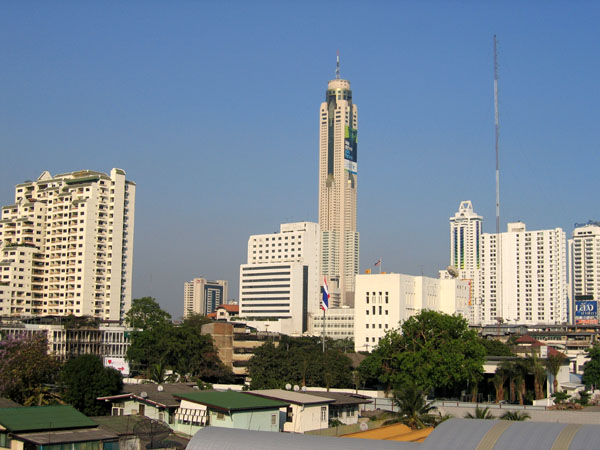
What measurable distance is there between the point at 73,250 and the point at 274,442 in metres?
126

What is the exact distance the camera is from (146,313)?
10700 centimetres

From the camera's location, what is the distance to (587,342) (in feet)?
401

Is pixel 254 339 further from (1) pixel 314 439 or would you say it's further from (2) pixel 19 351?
(1) pixel 314 439

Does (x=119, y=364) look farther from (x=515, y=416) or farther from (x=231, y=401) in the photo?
(x=515, y=416)

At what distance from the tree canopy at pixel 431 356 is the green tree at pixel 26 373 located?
87.4 feet

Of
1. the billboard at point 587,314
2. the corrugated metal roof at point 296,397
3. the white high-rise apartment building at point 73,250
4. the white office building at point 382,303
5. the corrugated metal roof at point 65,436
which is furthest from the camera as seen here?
the billboard at point 587,314

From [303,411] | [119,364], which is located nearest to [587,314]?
[119,364]

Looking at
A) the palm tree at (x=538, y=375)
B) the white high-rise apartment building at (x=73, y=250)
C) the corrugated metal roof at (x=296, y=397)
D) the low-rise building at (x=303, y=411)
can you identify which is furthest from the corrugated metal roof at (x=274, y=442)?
the white high-rise apartment building at (x=73, y=250)

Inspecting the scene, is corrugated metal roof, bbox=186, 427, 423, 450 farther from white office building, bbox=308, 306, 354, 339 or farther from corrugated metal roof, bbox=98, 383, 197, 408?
white office building, bbox=308, 306, 354, 339

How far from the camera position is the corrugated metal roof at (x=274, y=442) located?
20906 millimetres

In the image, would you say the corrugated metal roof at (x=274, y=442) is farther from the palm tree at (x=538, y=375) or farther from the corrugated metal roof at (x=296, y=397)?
the palm tree at (x=538, y=375)

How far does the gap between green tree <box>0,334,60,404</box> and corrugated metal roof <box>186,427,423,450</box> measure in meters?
30.2

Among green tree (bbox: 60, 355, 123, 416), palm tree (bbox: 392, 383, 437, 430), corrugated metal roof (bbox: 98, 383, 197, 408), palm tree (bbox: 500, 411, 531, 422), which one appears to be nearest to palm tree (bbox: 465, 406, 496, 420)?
palm tree (bbox: 500, 411, 531, 422)

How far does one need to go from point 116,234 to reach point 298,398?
10440 cm
